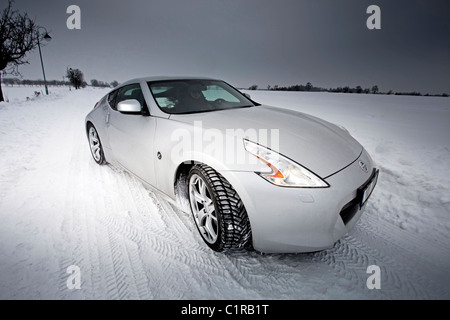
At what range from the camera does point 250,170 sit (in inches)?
57.2

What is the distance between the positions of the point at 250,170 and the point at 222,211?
0.37m

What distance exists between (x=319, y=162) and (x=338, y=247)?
0.82 meters

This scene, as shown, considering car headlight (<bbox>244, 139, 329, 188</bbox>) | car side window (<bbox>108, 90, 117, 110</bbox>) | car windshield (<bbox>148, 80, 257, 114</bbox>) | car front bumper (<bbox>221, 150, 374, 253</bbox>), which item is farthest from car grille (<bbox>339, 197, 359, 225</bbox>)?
car side window (<bbox>108, 90, 117, 110</bbox>)

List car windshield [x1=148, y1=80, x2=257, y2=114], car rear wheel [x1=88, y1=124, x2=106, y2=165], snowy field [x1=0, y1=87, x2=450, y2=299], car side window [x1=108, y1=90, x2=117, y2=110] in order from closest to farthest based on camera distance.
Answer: snowy field [x1=0, y1=87, x2=450, y2=299]
car windshield [x1=148, y1=80, x2=257, y2=114]
car side window [x1=108, y1=90, x2=117, y2=110]
car rear wheel [x1=88, y1=124, x2=106, y2=165]

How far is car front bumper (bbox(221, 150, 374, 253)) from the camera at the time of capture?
1376 mm

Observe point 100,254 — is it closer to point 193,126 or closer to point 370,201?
point 193,126

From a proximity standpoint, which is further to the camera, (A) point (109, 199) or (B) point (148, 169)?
(A) point (109, 199)

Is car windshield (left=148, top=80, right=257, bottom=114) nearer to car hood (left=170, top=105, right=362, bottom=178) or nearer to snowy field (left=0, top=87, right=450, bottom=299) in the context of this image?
car hood (left=170, top=105, right=362, bottom=178)

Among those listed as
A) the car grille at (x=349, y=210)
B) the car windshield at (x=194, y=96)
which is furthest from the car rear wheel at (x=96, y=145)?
the car grille at (x=349, y=210)

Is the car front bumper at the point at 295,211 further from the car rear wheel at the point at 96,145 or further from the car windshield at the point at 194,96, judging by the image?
the car rear wheel at the point at 96,145

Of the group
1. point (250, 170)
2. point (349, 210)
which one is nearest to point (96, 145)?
point (250, 170)

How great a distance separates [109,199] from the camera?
2.59m
